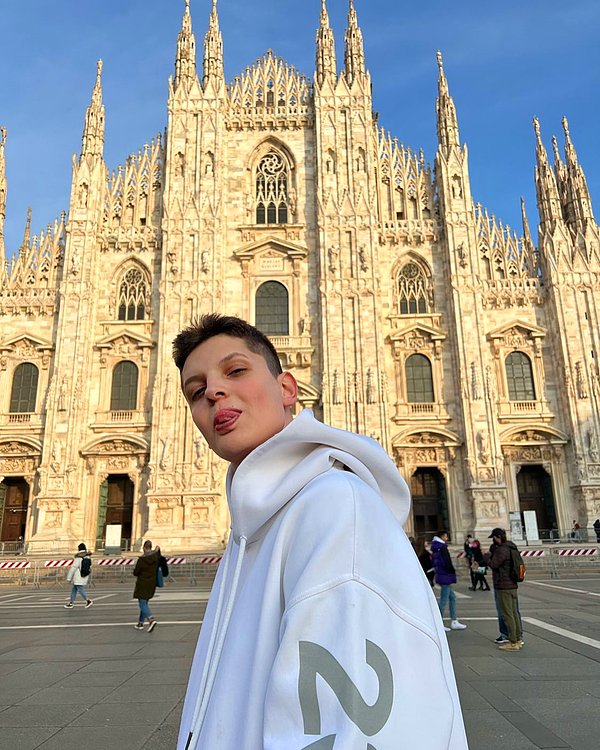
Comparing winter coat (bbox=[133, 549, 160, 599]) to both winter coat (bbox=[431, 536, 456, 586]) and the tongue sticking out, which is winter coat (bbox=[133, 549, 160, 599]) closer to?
winter coat (bbox=[431, 536, 456, 586])

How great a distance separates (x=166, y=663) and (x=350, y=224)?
21.2m

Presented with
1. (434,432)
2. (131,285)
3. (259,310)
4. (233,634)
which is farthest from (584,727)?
(131,285)

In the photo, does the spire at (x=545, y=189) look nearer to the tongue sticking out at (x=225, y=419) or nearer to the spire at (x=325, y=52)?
the spire at (x=325, y=52)

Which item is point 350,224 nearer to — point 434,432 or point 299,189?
point 299,189

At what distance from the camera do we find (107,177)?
1068 inches

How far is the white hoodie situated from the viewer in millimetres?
855

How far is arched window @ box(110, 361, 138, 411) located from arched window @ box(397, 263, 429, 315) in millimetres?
11963

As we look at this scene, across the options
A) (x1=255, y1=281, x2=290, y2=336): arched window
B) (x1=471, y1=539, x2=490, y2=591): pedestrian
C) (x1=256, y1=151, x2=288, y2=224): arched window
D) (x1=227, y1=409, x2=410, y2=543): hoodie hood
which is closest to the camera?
(x1=227, y1=409, x2=410, y2=543): hoodie hood

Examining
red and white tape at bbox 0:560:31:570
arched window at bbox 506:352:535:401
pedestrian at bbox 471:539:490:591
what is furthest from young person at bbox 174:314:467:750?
arched window at bbox 506:352:535:401

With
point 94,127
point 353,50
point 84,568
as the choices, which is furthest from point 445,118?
point 84,568

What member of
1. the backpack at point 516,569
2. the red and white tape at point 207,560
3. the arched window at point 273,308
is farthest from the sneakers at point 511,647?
the arched window at point 273,308

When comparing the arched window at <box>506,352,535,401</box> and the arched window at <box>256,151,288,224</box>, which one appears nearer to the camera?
the arched window at <box>506,352,535,401</box>

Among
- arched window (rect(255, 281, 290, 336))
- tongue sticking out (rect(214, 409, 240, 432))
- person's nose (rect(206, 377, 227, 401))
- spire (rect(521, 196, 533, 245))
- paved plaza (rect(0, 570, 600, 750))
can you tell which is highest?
spire (rect(521, 196, 533, 245))

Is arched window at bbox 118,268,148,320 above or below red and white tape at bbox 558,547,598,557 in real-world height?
above
